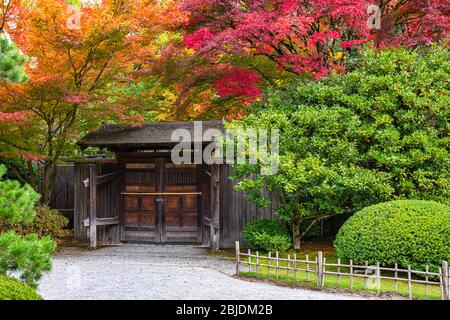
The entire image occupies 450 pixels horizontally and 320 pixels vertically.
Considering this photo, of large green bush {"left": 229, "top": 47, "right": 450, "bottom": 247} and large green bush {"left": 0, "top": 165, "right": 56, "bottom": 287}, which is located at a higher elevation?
large green bush {"left": 229, "top": 47, "right": 450, "bottom": 247}

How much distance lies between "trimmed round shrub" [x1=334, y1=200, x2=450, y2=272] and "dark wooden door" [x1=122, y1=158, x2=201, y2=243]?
16.5 ft

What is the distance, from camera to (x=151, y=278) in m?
9.22

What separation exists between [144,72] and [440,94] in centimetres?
731

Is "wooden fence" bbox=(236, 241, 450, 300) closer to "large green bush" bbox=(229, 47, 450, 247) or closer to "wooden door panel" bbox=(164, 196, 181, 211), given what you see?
"large green bush" bbox=(229, 47, 450, 247)

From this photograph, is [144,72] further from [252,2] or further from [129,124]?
[252,2]

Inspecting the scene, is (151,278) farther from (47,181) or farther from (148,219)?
(47,181)

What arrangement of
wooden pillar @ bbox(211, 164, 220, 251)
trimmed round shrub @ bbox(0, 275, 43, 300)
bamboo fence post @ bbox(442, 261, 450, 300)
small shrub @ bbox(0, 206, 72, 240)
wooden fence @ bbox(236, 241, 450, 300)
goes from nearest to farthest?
1. trimmed round shrub @ bbox(0, 275, 43, 300)
2. bamboo fence post @ bbox(442, 261, 450, 300)
3. wooden fence @ bbox(236, 241, 450, 300)
4. wooden pillar @ bbox(211, 164, 220, 251)
5. small shrub @ bbox(0, 206, 72, 240)

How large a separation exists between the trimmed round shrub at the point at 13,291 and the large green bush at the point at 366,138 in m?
5.87

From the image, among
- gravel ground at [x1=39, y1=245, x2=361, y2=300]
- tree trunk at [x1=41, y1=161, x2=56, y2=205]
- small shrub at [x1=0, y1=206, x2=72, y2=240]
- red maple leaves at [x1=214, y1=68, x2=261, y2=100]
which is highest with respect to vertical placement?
red maple leaves at [x1=214, y1=68, x2=261, y2=100]

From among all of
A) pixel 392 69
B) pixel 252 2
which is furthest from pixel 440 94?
pixel 252 2

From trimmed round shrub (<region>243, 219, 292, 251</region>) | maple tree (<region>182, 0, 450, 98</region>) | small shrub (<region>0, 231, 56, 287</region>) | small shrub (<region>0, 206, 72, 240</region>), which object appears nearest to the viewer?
small shrub (<region>0, 231, 56, 287</region>)

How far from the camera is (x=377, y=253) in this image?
29.3 ft

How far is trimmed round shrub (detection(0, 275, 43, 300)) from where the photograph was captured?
5363mm

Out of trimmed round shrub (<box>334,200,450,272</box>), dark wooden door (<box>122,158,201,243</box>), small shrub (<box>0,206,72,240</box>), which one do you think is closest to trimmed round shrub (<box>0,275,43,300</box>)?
trimmed round shrub (<box>334,200,450,272</box>)
